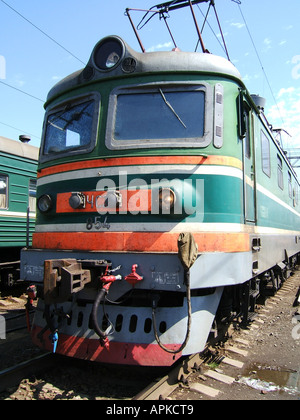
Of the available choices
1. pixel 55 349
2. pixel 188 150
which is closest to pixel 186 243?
pixel 188 150

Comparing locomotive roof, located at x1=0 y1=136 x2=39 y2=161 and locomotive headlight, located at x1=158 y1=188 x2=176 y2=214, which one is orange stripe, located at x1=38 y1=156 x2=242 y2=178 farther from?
locomotive roof, located at x1=0 y1=136 x2=39 y2=161

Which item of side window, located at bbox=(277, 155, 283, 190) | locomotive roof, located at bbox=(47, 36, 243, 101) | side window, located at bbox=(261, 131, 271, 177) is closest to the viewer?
locomotive roof, located at bbox=(47, 36, 243, 101)

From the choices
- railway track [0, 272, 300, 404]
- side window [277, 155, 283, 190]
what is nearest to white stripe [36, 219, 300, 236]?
railway track [0, 272, 300, 404]

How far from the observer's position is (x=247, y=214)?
Answer: 4438 mm

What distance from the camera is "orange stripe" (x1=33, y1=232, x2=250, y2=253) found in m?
3.74

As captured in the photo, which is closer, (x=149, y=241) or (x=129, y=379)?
(x=149, y=241)

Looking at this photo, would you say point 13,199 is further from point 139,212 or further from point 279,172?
point 279,172

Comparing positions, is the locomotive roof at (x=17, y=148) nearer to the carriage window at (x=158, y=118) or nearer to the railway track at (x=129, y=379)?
the carriage window at (x=158, y=118)

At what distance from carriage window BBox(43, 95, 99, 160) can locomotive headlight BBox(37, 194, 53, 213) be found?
0.52 meters

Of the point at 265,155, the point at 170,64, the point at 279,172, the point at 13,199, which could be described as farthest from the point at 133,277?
the point at 13,199

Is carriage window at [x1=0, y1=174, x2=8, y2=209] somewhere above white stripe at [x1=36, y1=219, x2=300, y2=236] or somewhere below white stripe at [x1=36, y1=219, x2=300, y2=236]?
above

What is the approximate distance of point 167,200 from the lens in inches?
146

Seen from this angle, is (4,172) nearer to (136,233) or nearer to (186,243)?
(136,233)

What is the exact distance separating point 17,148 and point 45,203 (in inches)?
202
